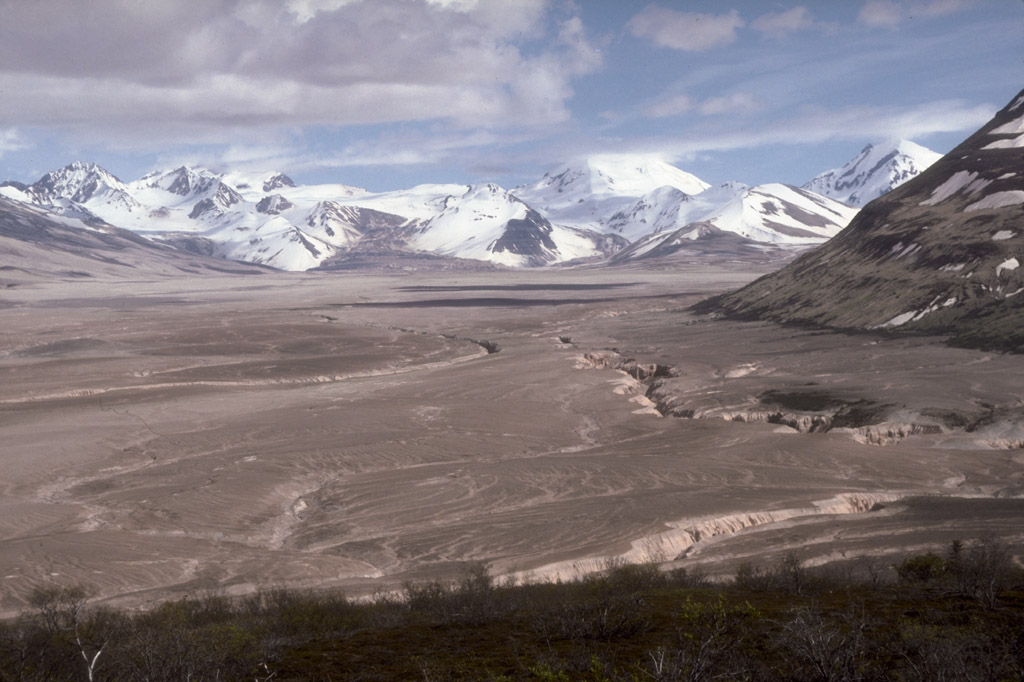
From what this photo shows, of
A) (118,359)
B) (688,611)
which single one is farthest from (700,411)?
(118,359)

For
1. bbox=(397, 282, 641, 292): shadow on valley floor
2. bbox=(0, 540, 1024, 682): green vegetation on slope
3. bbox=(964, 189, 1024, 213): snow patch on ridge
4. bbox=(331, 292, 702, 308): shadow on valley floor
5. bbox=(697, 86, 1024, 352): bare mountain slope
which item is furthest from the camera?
bbox=(397, 282, 641, 292): shadow on valley floor

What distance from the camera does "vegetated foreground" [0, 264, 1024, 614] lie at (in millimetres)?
21219

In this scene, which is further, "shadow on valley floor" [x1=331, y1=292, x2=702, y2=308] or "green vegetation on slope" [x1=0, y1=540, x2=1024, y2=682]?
"shadow on valley floor" [x1=331, y1=292, x2=702, y2=308]

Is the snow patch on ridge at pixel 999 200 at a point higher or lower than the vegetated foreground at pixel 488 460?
higher

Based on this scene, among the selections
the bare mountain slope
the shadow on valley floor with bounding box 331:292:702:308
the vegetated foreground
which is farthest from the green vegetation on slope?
the shadow on valley floor with bounding box 331:292:702:308

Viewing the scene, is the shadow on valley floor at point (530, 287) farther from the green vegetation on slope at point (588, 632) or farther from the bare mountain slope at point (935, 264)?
the green vegetation on slope at point (588, 632)

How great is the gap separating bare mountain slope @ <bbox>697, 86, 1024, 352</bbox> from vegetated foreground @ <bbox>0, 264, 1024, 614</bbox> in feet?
15.7

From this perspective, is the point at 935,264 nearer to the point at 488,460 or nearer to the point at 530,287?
the point at 488,460

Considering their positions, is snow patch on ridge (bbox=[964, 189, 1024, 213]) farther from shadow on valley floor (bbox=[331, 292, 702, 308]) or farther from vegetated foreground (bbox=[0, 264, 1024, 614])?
shadow on valley floor (bbox=[331, 292, 702, 308])

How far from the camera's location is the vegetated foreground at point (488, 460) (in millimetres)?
21219

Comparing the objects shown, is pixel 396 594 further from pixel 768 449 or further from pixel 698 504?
pixel 768 449

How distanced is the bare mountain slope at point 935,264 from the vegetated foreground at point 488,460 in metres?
4.77

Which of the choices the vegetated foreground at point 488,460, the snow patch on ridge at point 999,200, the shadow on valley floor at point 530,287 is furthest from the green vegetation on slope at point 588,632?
the shadow on valley floor at point 530,287

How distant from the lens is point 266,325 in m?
83.9
